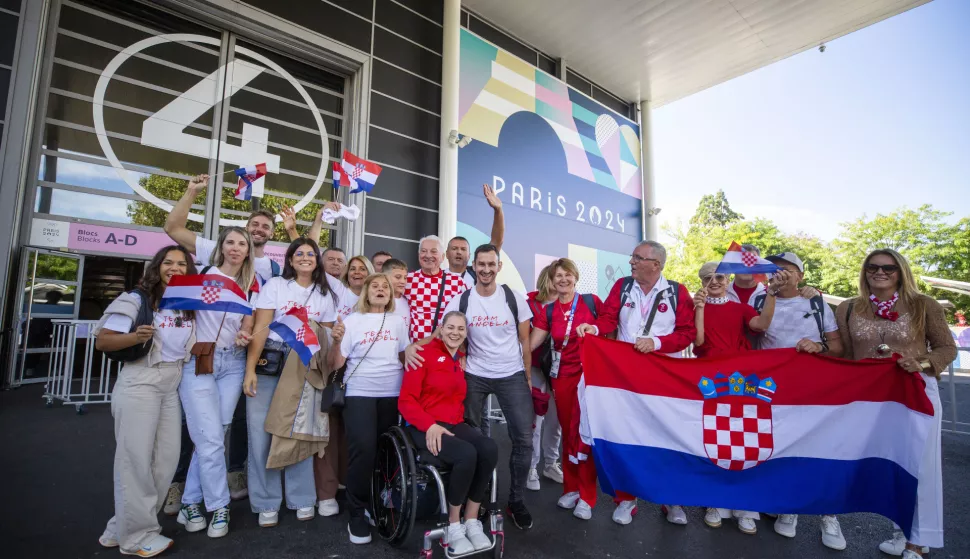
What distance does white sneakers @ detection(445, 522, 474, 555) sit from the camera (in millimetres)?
2369

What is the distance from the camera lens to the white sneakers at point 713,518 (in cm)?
309

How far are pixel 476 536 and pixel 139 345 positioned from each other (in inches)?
79.7

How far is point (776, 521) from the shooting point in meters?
3.09

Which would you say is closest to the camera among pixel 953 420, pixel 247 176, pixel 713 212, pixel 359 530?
pixel 359 530

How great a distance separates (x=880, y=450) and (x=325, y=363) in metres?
3.48

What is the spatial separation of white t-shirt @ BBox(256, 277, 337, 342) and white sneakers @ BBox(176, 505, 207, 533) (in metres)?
1.09

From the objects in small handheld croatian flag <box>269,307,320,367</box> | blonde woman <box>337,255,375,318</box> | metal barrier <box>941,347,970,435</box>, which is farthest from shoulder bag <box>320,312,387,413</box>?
metal barrier <box>941,347,970,435</box>

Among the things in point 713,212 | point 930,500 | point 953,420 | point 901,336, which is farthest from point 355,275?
point 713,212

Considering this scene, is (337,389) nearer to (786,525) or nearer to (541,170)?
(786,525)

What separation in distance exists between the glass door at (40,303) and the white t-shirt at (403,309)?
513cm

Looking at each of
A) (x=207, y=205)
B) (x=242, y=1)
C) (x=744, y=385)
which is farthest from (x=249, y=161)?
(x=744, y=385)

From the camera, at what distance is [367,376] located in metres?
2.94

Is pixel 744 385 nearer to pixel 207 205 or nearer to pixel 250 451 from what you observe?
pixel 250 451

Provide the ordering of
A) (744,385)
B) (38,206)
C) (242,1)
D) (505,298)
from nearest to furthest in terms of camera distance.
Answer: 1. (744,385)
2. (505,298)
3. (38,206)
4. (242,1)
